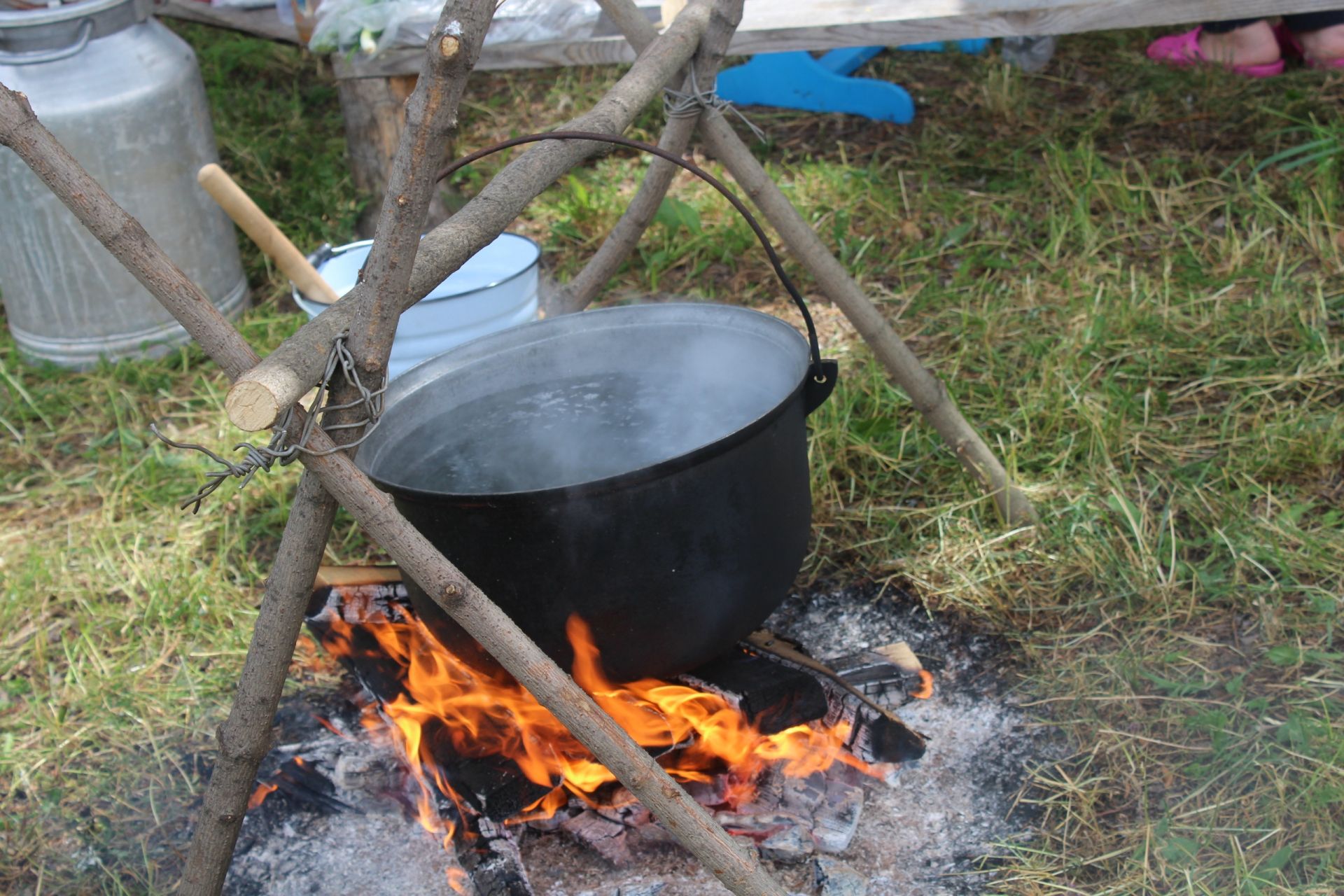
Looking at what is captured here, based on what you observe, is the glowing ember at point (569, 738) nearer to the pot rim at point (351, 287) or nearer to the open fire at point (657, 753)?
the open fire at point (657, 753)

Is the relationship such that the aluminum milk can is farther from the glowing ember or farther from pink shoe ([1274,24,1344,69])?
pink shoe ([1274,24,1344,69])

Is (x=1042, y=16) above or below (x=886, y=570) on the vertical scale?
above

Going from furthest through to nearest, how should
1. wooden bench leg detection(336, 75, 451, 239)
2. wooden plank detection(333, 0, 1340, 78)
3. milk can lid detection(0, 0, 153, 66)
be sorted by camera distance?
wooden bench leg detection(336, 75, 451, 239) → milk can lid detection(0, 0, 153, 66) → wooden plank detection(333, 0, 1340, 78)

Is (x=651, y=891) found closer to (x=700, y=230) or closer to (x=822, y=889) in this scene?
(x=822, y=889)

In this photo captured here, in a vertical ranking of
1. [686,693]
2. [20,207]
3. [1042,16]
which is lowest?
[686,693]

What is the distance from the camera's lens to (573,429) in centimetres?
Answer: 219

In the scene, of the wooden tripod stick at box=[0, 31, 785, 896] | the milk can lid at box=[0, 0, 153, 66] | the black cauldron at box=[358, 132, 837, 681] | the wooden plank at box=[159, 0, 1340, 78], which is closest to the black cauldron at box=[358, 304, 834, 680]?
the black cauldron at box=[358, 132, 837, 681]

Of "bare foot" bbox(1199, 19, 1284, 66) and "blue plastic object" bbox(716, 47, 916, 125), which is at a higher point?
"bare foot" bbox(1199, 19, 1284, 66)

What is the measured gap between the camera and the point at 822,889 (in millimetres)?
2002

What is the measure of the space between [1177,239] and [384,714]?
9.64 feet

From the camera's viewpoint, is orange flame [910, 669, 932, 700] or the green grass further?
orange flame [910, 669, 932, 700]

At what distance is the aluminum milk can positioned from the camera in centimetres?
381

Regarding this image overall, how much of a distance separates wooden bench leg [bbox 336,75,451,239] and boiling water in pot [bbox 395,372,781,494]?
6.00 ft

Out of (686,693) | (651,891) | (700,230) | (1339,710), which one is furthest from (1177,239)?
(651,891)
